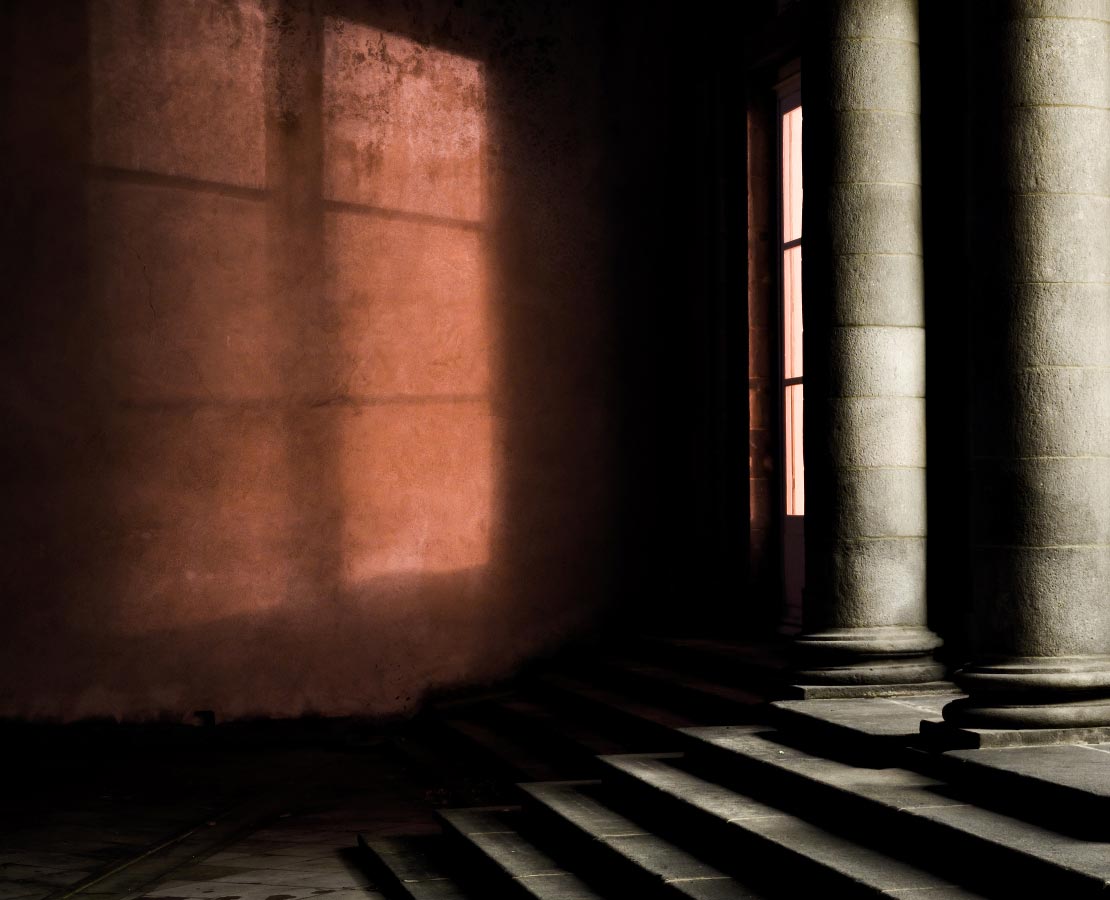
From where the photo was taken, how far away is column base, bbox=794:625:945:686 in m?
6.27

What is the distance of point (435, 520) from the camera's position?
385 inches

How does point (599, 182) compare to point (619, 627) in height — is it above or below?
above

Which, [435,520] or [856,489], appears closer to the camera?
[856,489]

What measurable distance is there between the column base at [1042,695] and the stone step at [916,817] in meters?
0.31

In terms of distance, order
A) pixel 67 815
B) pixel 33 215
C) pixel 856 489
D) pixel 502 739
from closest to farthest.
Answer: pixel 856 489 < pixel 67 815 < pixel 502 739 < pixel 33 215

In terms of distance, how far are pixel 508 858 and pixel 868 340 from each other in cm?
270

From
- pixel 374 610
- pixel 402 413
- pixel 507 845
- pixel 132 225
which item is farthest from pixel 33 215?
pixel 507 845

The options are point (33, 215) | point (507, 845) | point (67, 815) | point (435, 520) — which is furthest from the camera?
point (435, 520)

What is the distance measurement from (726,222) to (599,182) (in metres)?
1.00

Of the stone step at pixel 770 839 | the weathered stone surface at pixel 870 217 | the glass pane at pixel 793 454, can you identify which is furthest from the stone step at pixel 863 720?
the glass pane at pixel 793 454

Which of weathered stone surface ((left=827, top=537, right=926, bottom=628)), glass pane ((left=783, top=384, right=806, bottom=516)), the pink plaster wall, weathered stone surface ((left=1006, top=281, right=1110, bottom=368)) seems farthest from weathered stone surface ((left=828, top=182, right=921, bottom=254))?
the pink plaster wall

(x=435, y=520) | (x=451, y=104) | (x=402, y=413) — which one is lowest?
(x=435, y=520)

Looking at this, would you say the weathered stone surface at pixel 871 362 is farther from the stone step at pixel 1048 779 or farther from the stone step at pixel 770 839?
the stone step at pixel 1048 779

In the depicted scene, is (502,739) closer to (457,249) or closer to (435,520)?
(435,520)
